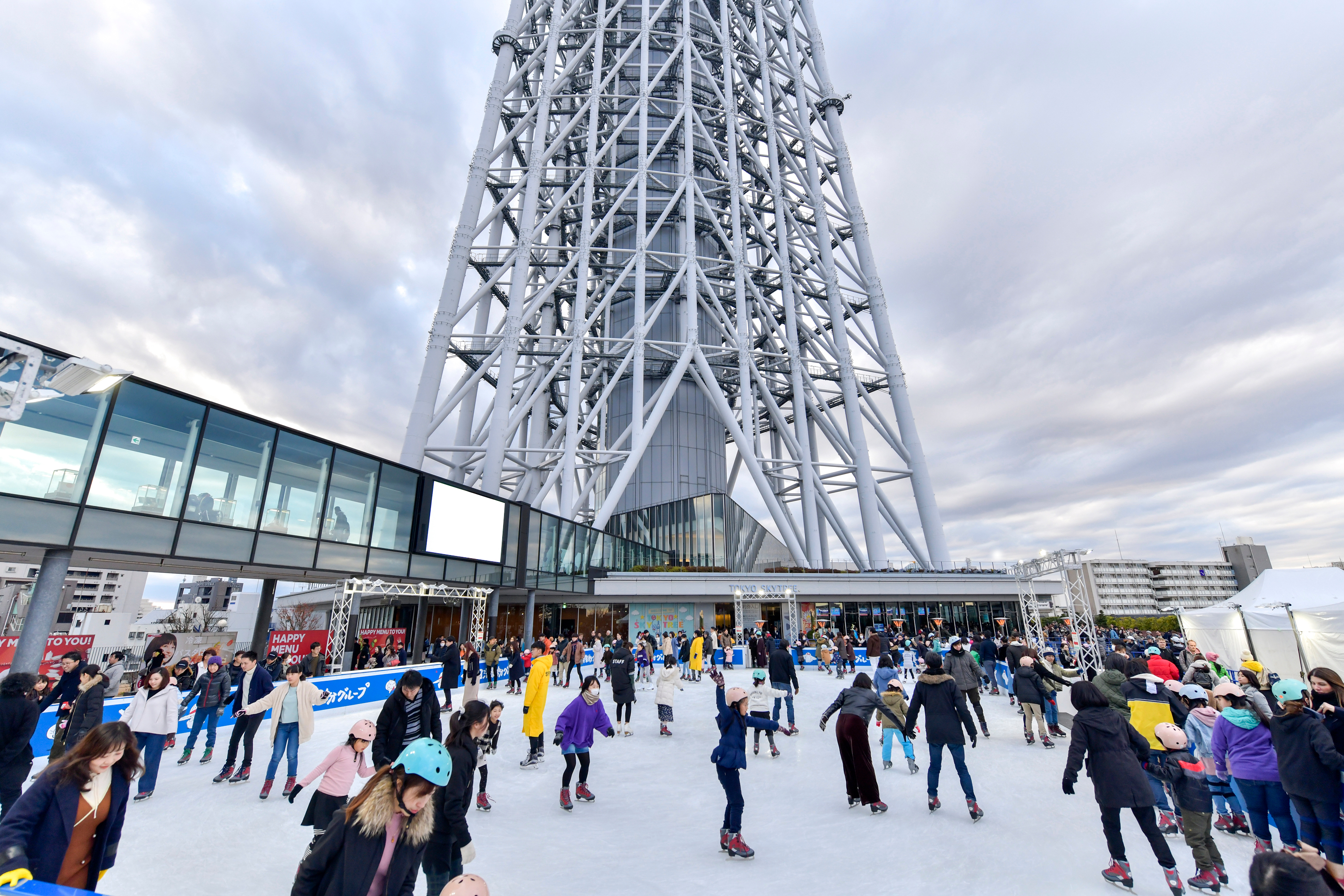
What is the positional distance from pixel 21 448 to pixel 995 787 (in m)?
16.5

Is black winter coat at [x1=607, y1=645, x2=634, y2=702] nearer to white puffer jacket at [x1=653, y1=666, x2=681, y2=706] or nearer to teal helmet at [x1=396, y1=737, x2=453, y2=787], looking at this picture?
white puffer jacket at [x1=653, y1=666, x2=681, y2=706]

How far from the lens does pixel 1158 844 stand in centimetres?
496

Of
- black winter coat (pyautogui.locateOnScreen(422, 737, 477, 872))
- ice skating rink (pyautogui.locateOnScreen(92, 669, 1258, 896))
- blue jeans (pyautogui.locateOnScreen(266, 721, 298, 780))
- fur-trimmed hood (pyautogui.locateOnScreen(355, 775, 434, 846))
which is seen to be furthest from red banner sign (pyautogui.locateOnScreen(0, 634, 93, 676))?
fur-trimmed hood (pyautogui.locateOnScreen(355, 775, 434, 846))

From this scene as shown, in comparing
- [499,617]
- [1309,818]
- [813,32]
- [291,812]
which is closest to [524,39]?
[813,32]

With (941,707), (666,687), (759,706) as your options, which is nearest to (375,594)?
(666,687)

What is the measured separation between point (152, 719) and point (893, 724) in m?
9.04

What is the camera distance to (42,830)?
3223mm

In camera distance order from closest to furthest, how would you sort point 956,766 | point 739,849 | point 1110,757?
point 1110,757, point 739,849, point 956,766

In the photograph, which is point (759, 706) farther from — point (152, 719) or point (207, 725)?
point (207, 725)

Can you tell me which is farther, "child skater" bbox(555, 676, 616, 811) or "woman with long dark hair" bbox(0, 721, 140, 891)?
"child skater" bbox(555, 676, 616, 811)

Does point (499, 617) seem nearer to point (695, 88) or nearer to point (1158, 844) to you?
point (1158, 844)

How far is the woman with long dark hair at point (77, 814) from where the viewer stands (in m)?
3.14

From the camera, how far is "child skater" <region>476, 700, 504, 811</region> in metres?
6.09

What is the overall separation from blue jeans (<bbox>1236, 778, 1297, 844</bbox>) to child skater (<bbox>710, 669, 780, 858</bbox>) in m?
4.59
